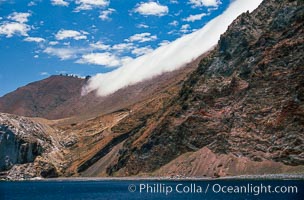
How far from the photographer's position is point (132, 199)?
154 m

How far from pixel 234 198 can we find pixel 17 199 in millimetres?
78091

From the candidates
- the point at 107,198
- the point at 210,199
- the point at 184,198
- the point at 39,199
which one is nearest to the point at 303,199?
the point at 210,199

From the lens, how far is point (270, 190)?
16662cm

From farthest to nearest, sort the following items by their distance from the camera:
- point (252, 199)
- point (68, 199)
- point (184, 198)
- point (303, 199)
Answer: point (68, 199) < point (184, 198) < point (252, 199) < point (303, 199)

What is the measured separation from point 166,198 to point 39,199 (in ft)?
158

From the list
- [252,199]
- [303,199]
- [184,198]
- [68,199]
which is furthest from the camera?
[68,199]

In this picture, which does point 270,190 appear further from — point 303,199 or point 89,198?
point 89,198

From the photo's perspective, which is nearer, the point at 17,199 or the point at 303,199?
the point at 303,199

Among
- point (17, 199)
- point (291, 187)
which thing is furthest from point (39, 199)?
point (291, 187)

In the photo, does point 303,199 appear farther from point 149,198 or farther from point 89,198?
point 89,198

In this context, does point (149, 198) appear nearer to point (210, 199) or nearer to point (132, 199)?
point (132, 199)

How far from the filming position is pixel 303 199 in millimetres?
125938

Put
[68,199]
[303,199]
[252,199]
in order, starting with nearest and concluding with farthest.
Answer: [303,199], [252,199], [68,199]

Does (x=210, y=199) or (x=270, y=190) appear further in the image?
(x=270, y=190)
